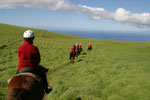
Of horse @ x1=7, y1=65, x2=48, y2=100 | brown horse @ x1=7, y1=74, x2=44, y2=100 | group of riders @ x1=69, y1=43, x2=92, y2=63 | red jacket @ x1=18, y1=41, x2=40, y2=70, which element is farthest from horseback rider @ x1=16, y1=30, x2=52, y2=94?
group of riders @ x1=69, y1=43, x2=92, y2=63

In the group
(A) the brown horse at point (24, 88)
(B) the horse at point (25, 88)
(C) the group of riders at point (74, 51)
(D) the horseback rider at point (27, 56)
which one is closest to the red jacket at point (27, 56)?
(D) the horseback rider at point (27, 56)

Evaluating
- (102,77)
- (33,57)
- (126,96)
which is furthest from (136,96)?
(33,57)

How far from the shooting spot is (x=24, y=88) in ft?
14.2

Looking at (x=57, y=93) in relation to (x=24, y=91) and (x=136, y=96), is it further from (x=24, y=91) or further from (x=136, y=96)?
(x=136, y=96)

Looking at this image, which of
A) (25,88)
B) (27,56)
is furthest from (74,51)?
(25,88)

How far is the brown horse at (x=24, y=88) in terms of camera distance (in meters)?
4.14

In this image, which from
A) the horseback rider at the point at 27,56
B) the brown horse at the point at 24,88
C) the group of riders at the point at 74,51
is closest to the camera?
the brown horse at the point at 24,88

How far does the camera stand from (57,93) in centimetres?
773

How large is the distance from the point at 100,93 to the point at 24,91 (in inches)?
198

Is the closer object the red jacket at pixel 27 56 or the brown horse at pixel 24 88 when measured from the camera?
the brown horse at pixel 24 88

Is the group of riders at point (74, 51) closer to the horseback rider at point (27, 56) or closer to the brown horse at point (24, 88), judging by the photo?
the horseback rider at point (27, 56)

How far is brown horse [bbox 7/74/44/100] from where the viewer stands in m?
4.14

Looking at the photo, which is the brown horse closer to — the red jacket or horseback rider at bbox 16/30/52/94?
horseback rider at bbox 16/30/52/94

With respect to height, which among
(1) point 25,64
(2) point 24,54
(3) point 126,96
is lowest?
(3) point 126,96
